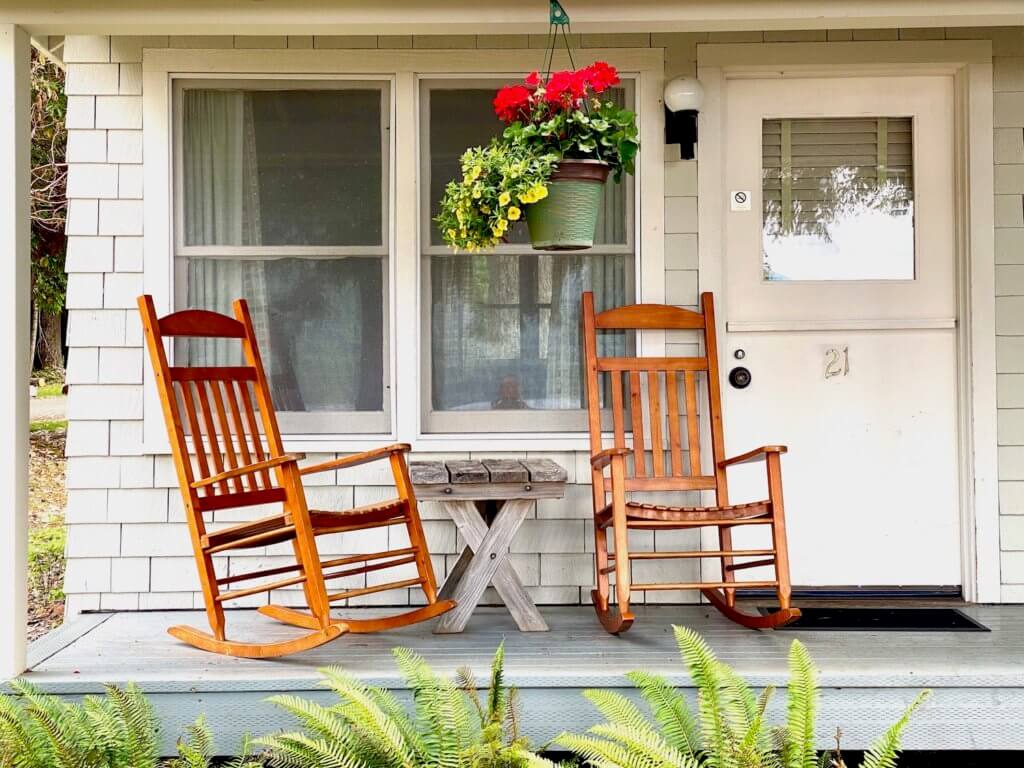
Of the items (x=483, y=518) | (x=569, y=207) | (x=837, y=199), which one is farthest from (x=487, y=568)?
(x=837, y=199)

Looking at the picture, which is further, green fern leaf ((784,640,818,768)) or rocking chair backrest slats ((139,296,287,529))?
rocking chair backrest slats ((139,296,287,529))

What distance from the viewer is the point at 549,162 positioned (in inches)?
116

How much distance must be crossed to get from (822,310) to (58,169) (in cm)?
631

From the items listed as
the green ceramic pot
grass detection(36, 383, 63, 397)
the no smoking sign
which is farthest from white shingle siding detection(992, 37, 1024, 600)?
grass detection(36, 383, 63, 397)

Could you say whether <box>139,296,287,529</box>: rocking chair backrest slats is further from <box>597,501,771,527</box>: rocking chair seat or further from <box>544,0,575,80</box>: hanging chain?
<box>544,0,575,80</box>: hanging chain

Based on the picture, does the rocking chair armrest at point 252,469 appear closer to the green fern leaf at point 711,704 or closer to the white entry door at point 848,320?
the green fern leaf at point 711,704

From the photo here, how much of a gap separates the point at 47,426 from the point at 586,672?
23.7 feet

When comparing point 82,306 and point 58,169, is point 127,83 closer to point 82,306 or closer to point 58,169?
point 82,306

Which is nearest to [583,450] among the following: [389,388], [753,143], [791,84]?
[389,388]

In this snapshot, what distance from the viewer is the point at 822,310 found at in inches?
151

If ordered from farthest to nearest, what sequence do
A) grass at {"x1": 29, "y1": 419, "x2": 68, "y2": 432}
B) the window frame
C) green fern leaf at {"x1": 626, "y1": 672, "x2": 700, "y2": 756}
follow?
1. grass at {"x1": 29, "y1": 419, "x2": 68, "y2": 432}
2. the window frame
3. green fern leaf at {"x1": 626, "y1": 672, "x2": 700, "y2": 756}

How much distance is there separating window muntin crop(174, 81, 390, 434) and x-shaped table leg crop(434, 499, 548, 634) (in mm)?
662

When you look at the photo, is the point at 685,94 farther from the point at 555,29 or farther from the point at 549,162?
the point at 549,162

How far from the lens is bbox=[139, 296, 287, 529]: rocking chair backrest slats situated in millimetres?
3172
